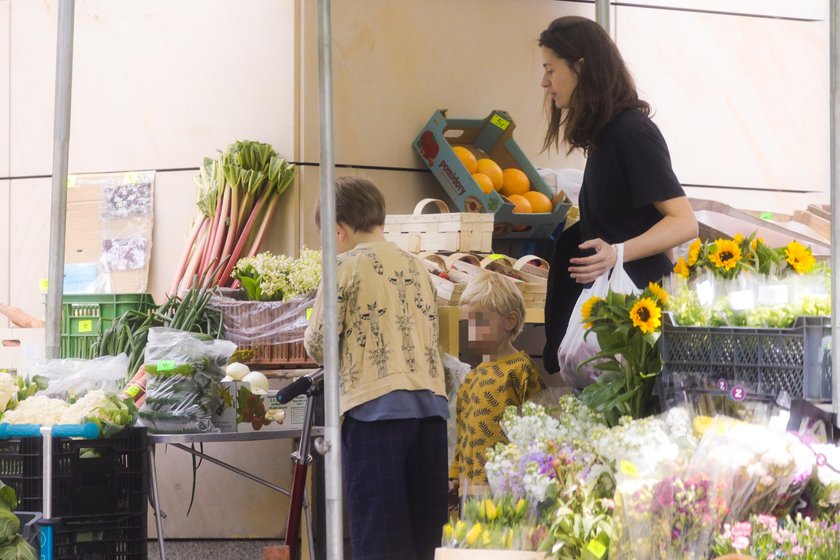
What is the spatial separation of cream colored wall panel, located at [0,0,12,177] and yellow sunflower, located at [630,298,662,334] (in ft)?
17.0

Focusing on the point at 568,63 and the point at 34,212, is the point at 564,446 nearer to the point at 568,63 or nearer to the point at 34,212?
the point at 568,63

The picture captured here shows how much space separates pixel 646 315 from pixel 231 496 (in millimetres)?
3743

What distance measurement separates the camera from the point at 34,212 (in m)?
7.00

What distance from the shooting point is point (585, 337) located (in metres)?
3.24

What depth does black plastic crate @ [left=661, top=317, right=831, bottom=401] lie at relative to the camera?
260cm

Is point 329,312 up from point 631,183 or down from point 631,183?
down

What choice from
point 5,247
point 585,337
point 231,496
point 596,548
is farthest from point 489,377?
point 5,247

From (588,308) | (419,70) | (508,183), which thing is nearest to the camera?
(588,308)

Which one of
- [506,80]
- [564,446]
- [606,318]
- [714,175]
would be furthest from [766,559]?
[714,175]

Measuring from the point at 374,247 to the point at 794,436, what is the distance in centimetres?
178

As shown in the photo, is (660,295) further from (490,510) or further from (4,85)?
(4,85)

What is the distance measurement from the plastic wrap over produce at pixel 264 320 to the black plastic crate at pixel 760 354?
2.81 meters

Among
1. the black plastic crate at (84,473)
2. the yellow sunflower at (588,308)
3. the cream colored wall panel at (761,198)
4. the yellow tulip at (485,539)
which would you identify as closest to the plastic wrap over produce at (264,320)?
the black plastic crate at (84,473)

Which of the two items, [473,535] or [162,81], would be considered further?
[162,81]
